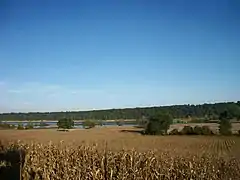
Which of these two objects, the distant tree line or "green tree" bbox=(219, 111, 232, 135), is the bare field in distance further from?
the distant tree line

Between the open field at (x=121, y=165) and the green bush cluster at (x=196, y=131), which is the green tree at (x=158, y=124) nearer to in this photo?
the green bush cluster at (x=196, y=131)

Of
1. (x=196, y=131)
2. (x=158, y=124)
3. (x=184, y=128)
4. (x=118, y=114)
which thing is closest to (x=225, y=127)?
(x=196, y=131)

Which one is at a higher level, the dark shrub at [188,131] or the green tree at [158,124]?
the green tree at [158,124]

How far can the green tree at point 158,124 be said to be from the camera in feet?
182

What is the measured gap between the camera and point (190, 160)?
11.5 m

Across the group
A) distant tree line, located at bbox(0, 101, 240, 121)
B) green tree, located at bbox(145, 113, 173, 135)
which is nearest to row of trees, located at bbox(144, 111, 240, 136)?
green tree, located at bbox(145, 113, 173, 135)

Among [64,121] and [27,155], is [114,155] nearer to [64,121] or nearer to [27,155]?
[27,155]

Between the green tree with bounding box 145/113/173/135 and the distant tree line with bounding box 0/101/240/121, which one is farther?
the distant tree line with bounding box 0/101/240/121

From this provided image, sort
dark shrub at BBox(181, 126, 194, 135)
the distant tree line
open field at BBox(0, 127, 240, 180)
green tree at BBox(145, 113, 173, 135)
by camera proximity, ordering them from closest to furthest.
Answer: open field at BBox(0, 127, 240, 180)
dark shrub at BBox(181, 126, 194, 135)
green tree at BBox(145, 113, 173, 135)
the distant tree line

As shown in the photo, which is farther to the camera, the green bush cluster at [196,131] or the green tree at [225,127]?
the green bush cluster at [196,131]

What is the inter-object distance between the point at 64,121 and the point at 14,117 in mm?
70489

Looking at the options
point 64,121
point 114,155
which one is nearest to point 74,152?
point 114,155

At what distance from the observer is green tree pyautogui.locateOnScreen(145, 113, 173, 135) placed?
55594 millimetres

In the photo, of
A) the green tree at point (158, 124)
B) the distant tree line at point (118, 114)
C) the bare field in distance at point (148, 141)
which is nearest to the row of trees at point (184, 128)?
the green tree at point (158, 124)
